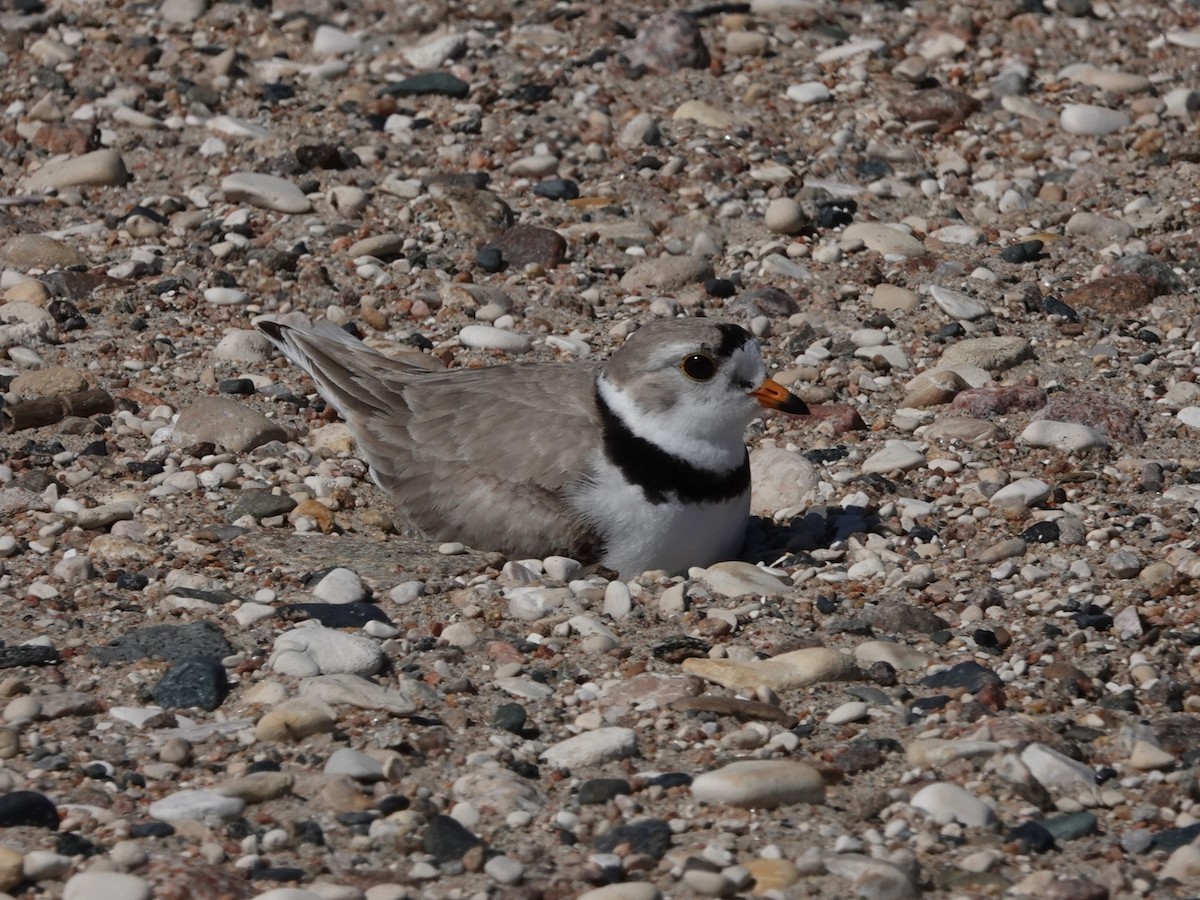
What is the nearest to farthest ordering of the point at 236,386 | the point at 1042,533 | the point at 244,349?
the point at 1042,533 < the point at 236,386 < the point at 244,349

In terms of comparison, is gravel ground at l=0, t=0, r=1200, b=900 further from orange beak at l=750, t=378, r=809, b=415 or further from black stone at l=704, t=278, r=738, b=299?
orange beak at l=750, t=378, r=809, b=415

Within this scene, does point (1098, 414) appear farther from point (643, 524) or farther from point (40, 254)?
point (40, 254)

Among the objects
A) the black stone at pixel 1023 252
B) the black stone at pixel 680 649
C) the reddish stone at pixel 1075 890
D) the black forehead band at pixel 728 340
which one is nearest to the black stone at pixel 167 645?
the black stone at pixel 680 649

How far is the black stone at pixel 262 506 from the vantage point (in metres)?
5.65

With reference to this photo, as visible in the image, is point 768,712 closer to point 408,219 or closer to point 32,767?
point 32,767

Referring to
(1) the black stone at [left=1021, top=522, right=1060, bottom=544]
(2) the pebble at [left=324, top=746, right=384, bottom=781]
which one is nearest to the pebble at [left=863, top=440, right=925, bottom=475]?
(1) the black stone at [left=1021, top=522, right=1060, bottom=544]

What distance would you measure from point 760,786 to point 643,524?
4.65ft

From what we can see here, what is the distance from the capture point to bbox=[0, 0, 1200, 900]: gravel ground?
3910mm

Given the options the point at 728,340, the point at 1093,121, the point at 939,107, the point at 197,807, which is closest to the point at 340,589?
the point at 197,807

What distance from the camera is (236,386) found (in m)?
6.50

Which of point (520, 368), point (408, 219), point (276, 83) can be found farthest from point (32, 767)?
point (276, 83)

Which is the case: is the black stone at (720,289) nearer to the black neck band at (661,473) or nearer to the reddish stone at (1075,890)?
the black neck band at (661,473)

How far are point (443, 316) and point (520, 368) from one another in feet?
4.56

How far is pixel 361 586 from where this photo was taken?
5102mm
